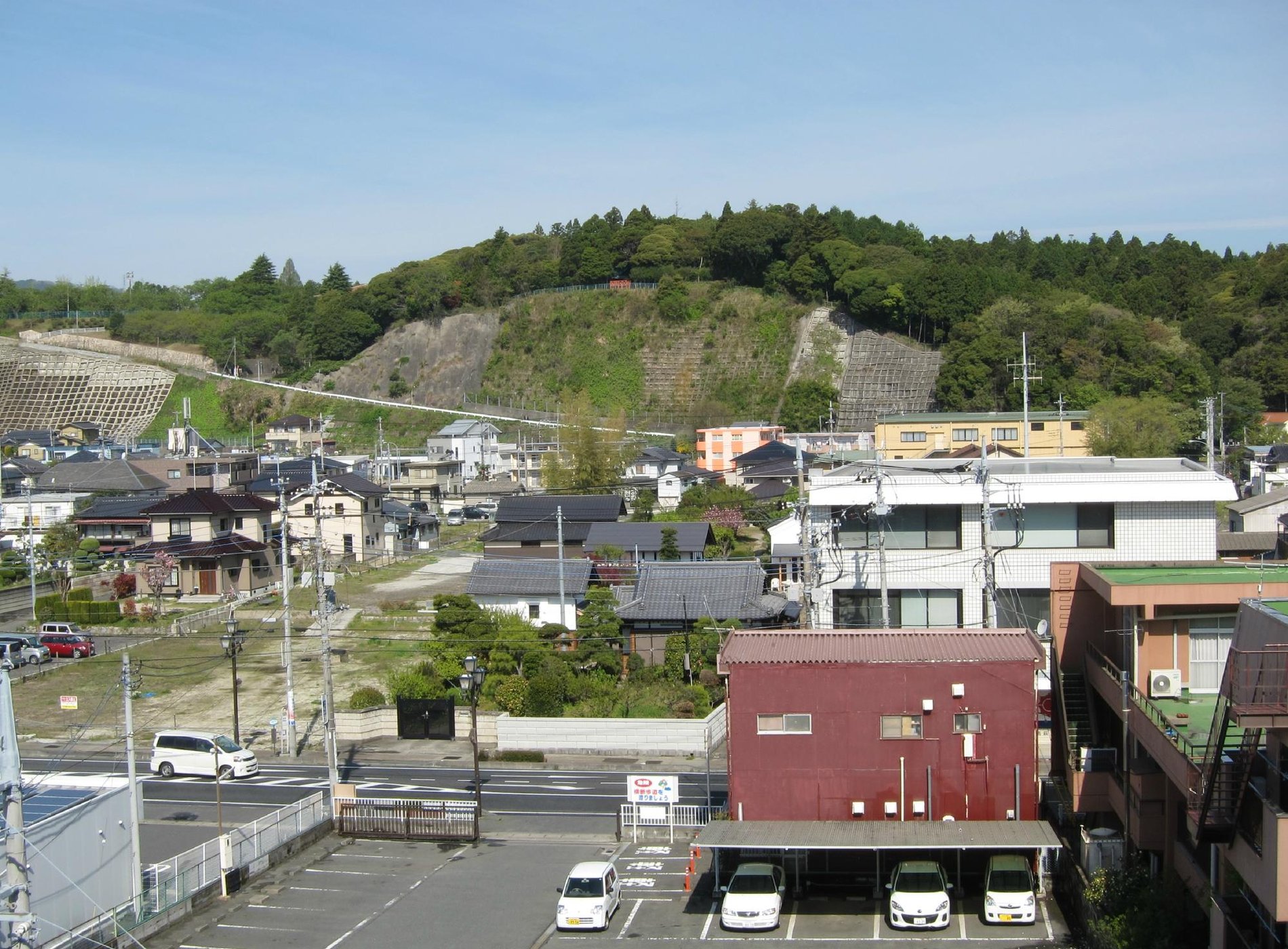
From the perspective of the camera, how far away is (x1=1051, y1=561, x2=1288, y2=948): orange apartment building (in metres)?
9.00

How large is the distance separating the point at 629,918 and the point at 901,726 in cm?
393

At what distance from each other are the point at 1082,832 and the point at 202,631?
2537 cm

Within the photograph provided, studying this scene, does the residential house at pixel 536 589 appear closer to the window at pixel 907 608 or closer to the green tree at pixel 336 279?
the window at pixel 907 608

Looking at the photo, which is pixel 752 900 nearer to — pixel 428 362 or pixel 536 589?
pixel 536 589

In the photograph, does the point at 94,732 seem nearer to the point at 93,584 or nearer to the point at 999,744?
the point at 93,584

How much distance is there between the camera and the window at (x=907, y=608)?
781 inches

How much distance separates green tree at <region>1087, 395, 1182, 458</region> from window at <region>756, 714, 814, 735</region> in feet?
115

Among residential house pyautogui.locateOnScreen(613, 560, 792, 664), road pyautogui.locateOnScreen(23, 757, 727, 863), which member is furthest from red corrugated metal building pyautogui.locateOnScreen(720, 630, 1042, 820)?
residential house pyautogui.locateOnScreen(613, 560, 792, 664)

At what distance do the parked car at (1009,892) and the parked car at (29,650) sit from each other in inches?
973

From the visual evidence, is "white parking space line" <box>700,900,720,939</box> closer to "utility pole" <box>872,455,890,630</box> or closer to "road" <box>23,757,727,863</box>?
"road" <box>23,757,727,863</box>

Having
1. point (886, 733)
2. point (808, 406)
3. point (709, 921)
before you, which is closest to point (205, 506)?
point (709, 921)

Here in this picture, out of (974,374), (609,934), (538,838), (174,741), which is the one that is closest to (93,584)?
(174,741)

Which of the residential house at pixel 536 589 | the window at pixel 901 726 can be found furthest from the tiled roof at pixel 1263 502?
the window at pixel 901 726

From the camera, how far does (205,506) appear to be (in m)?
40.3
